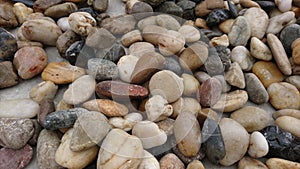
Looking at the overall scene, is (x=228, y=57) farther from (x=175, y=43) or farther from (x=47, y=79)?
(x=47, y=79)

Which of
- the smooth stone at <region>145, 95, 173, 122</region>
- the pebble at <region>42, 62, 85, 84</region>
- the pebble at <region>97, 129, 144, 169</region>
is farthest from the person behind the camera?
the pebble at <region>42, 62, 85, 84</region>

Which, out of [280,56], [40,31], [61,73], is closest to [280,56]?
[280,56]

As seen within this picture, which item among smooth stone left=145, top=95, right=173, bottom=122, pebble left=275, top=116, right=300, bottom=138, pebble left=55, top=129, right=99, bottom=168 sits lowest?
pebble left=275, top=116, right=300, bottom=138

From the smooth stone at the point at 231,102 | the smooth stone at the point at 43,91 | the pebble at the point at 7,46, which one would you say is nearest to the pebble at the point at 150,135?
the smooth stone at the point at 231,102

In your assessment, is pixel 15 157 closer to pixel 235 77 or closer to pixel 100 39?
pixel 100 39

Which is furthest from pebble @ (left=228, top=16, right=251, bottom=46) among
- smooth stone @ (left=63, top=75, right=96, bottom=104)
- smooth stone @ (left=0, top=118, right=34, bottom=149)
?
smooth stone @ (left=0, top=118, right=34, bottom=149)

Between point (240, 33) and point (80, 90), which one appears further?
point (240, 33)

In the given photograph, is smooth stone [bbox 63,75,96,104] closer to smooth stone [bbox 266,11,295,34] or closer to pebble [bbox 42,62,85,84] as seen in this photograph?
pebble [bbox 42,62,85,84]
